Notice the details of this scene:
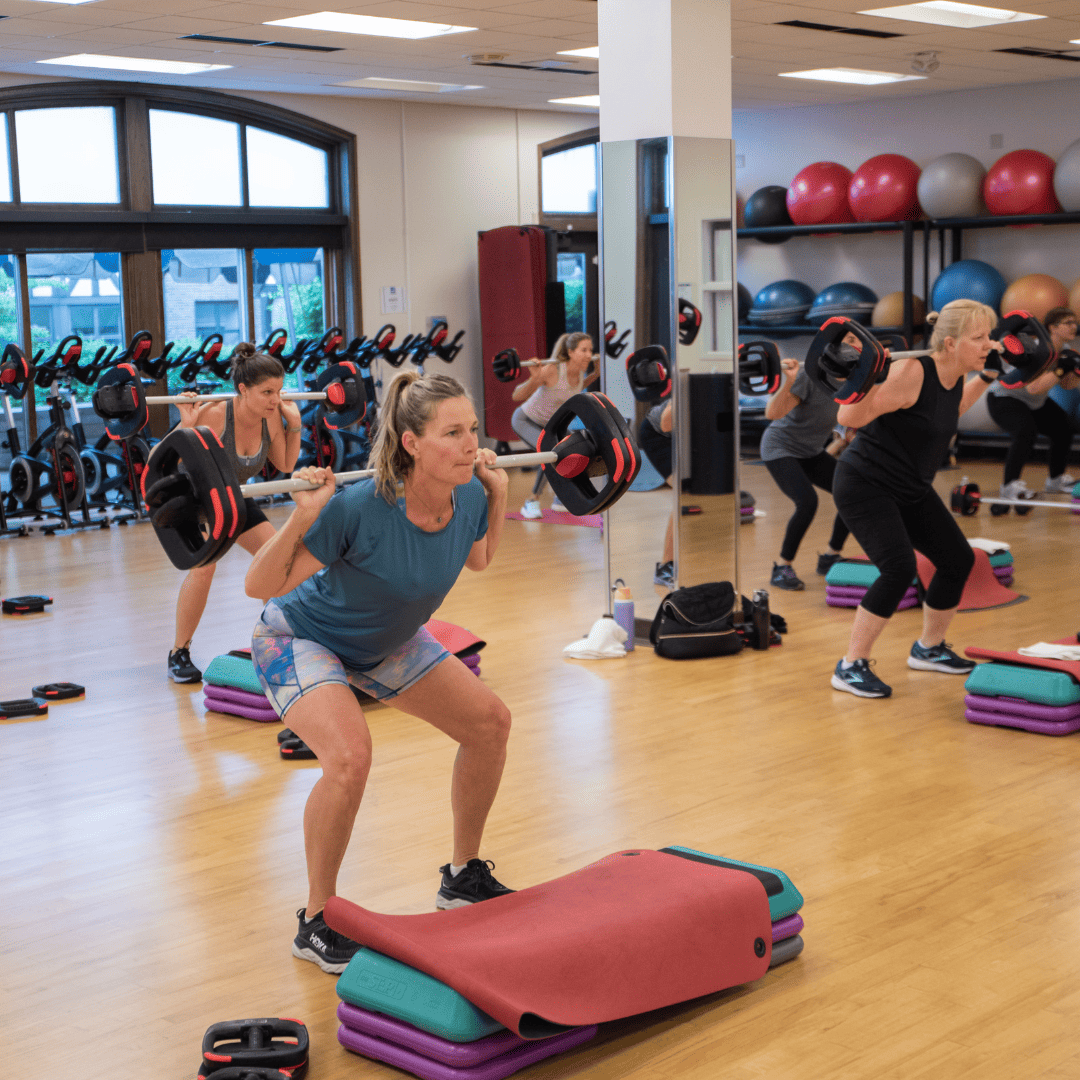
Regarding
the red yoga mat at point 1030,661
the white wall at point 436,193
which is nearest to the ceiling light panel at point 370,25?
the white wall at point 436,193

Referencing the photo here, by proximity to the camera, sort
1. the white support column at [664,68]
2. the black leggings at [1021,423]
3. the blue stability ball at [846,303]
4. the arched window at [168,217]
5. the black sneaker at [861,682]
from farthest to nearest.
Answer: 1. the blue stability ball at [846,303]
2. the arched window at [168,217]
3. the black leggings at [1021,423]
4. the white support column at [664,68]
5. the black sneaker at [861,682]

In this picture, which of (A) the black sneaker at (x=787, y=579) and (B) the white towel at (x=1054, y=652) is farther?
(A) the black sneaker at (x=787, y=579)

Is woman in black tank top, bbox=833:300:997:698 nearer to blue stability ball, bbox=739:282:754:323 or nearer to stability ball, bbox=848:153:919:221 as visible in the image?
stability ball, bbox=848:153:919:221

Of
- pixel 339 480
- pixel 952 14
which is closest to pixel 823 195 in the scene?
pixel 952 14

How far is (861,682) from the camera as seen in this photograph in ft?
15.4

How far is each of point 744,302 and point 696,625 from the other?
7.36 metres

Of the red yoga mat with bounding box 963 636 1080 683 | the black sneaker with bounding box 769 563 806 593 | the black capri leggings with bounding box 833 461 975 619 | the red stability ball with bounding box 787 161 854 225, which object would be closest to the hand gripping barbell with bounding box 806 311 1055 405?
the black capri leggings with bounding box 833 461 975 619

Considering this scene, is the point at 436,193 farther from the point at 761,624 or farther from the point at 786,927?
the point at 786,927

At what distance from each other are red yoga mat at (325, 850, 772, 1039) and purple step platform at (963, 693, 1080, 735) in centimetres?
187

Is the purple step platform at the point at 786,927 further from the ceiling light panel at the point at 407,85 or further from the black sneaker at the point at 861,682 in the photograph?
the ceiling light panel at the point at 407,85

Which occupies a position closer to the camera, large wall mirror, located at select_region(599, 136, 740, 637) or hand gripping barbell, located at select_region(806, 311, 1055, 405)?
hand gripping barbell, located at select_region(806, 311, 1055, 405)

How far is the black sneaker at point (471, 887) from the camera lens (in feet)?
9.79

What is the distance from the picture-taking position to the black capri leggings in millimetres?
4535

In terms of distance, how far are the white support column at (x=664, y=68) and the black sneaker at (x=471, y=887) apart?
3.25 m
